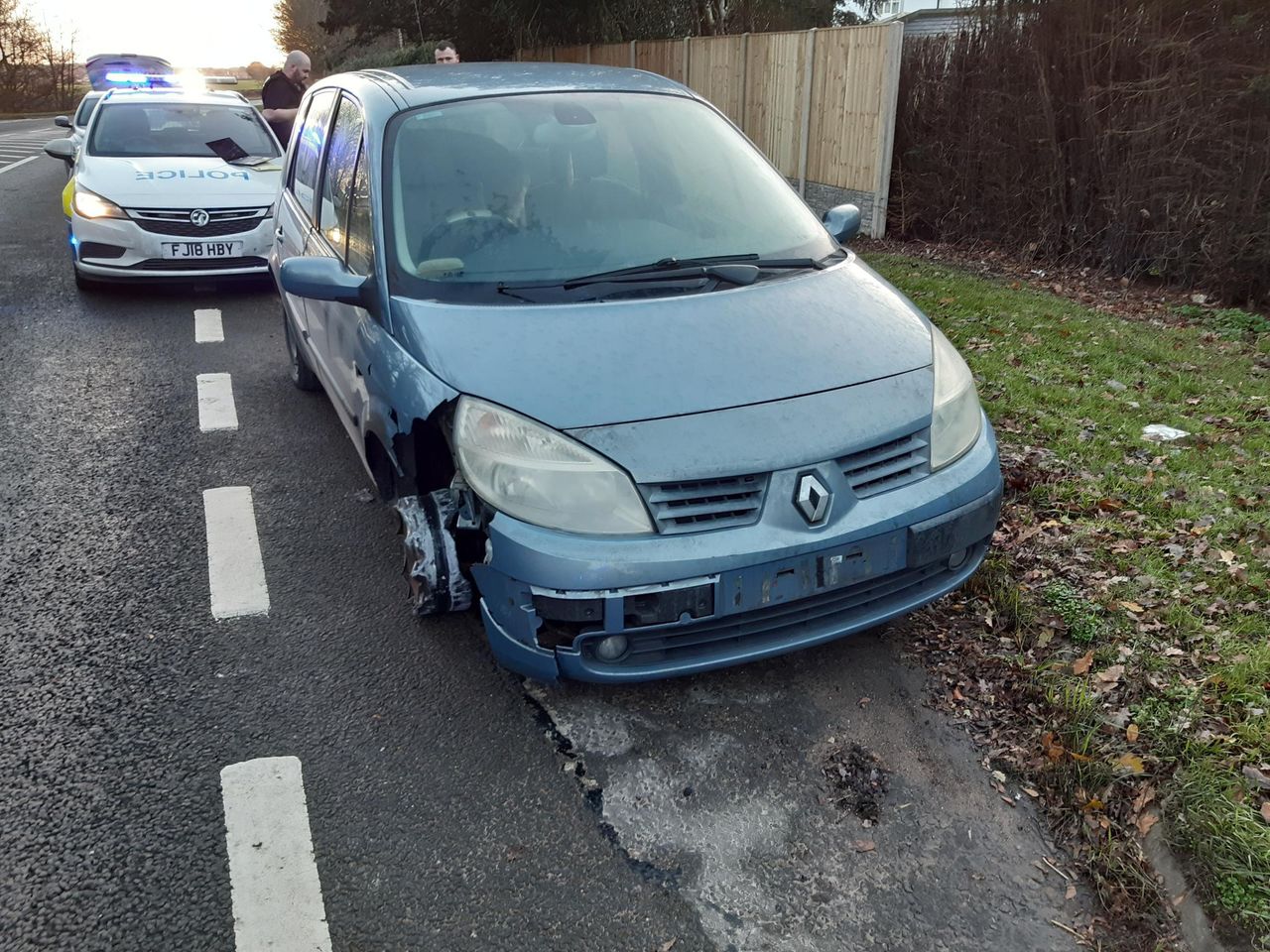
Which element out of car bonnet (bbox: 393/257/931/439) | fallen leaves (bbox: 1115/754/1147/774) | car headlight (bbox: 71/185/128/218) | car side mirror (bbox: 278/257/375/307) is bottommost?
fallen leaves (bbox: 1115/754/1147/774)

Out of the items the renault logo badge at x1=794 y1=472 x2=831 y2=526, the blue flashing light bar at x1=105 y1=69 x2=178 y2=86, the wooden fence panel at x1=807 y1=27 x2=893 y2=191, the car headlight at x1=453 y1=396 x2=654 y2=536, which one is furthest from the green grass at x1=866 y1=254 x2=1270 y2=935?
the blue flashing light bar at x1=105 y1=69 x2=178 y2=86

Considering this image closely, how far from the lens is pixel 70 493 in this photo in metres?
4.75

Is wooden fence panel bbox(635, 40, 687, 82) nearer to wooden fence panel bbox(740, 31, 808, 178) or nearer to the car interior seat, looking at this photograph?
wooden fence panel bbox(740, 31, 808, 178)

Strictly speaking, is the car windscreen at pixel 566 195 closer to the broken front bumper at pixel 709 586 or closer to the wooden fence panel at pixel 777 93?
the broken front bumper at pixel 709 586

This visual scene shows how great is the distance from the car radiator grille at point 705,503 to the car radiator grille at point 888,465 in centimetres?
30

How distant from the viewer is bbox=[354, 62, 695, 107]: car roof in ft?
13.4

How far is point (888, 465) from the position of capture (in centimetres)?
299

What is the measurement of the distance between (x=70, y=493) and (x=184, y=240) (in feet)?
13.0

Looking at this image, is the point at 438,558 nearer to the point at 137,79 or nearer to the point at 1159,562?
the point at 1159,562

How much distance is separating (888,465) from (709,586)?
69cm

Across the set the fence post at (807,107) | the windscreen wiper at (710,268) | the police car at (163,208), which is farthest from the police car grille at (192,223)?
the fence post at (807,107)

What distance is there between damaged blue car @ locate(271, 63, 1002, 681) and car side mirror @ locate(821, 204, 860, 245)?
9 cm

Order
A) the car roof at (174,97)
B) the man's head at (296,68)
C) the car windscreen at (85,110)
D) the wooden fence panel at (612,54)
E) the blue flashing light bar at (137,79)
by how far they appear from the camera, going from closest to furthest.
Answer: the car roof at (174,97) → the man's head at (296,68) → the car windscreen at (85,110) → the blue flashing light bar at (137,79) → the wooden fence panel at (612,54)

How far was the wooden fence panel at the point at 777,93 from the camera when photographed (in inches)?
462
